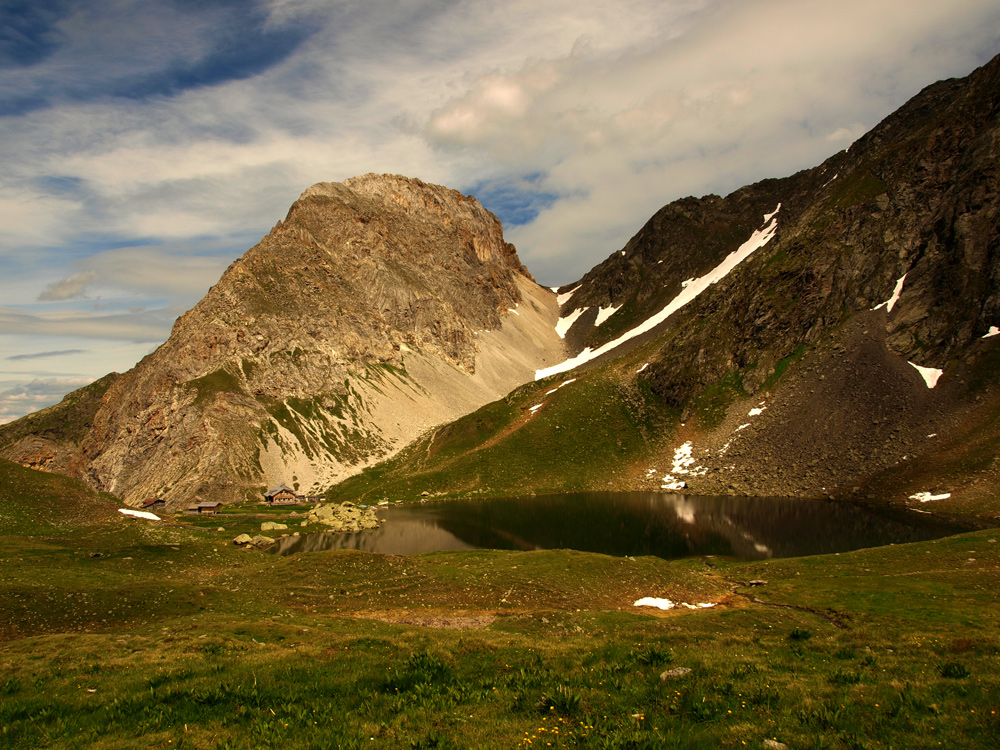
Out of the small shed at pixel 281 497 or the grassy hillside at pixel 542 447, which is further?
the small shed at pixel 281 497

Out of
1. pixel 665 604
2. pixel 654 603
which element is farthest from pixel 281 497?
pixel 665 604

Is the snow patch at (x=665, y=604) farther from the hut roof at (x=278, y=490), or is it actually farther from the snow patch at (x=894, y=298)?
the snow patch at (x=894, y=298)

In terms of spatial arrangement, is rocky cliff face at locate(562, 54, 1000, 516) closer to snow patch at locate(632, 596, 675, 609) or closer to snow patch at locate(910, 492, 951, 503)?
snow patch at locate(910, 492, 951, 503)

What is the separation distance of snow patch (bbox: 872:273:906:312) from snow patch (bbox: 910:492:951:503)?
5731cm

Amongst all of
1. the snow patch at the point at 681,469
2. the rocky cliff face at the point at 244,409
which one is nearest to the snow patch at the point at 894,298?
the snow patch at the point at 681,469

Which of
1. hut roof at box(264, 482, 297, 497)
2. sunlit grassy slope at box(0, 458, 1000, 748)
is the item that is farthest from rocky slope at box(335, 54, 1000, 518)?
sunlit grassy slope at box(0, 458, 1000, 748)

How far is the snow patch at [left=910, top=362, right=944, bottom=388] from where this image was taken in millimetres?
105562

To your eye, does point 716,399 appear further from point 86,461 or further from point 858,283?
point 86,461

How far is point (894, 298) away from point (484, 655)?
473ft

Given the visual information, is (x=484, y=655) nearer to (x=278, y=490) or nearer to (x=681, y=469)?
(x=681, y=469)

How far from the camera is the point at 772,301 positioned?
143875mm

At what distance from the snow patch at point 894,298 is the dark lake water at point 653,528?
59.0 metres

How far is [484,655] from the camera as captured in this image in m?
18.0

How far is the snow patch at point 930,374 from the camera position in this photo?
346ft
